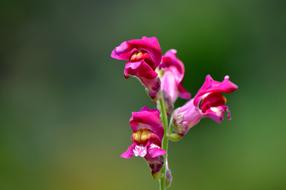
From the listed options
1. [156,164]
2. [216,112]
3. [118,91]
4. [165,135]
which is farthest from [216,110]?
[118,91]

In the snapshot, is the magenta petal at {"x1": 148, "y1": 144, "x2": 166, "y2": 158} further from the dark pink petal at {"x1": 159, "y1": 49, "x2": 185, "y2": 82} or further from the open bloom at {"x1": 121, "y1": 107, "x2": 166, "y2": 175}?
the dark pink petal at {"x1": 159, "y1": 49, "x2": 185, "y2": 82}

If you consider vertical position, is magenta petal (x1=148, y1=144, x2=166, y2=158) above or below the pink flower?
below

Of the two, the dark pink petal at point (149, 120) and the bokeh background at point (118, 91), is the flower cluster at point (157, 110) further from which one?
the bokeh background at point (118, 91)

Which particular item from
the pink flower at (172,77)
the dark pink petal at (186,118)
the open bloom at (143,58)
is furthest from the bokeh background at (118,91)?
the open bloom at (143,58)

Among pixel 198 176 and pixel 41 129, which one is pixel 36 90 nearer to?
pixel 41 129

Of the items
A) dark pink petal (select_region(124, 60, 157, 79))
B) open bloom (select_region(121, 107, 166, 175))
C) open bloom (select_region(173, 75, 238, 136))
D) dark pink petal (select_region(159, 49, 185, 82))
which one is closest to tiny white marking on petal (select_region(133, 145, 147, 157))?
open bloom (select_region(121, 107, 166, 175))
